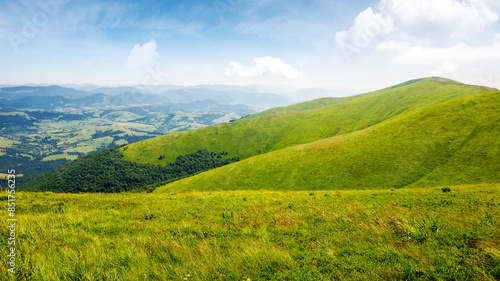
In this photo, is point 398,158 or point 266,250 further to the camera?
point 398,158

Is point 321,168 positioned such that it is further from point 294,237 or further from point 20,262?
point 20,262

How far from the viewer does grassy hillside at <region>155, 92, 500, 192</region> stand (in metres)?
62.2

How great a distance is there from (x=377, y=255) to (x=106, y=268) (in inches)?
313

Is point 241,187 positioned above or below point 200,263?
below

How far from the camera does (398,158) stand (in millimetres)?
72500

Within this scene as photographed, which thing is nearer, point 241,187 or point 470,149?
point 470,149

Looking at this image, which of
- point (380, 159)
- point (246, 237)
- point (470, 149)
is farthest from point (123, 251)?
point (470, 149)

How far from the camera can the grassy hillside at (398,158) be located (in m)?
62.2

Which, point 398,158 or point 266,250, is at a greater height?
point 266,250

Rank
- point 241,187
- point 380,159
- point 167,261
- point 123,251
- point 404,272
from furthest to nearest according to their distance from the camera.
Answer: point 241,187
point 380,159
point 123,251
point 167,261
point 404,272

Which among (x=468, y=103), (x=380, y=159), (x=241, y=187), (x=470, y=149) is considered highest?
(x=468, y=103)

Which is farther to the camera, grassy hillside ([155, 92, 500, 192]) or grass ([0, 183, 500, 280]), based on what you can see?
grassy hillside ([155, 92, 500, 192])

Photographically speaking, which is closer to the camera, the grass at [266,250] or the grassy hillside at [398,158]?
the grass at [266,250]

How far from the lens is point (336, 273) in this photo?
5.12 metres
